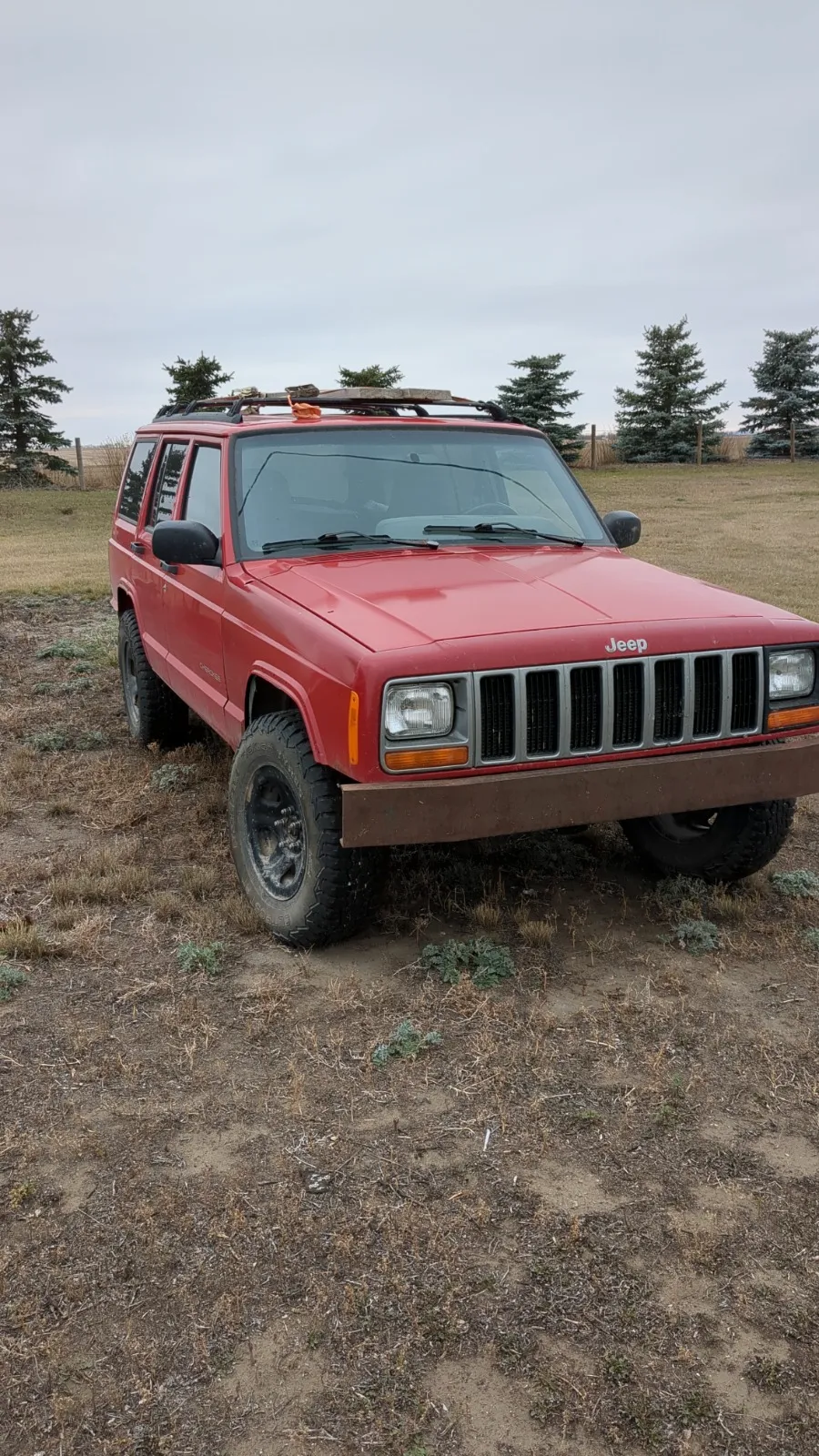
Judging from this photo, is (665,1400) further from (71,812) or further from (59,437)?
(59,437)

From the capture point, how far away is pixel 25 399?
3588 centimetres

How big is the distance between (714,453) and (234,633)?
35.3 meters

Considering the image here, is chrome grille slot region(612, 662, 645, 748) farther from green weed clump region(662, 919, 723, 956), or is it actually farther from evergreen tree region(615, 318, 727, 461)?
evergreen tree region(615, 318, 727, 461)

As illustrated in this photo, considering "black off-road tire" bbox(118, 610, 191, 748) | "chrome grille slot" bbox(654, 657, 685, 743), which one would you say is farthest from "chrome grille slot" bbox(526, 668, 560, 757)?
"black off-road tire" bbox(118, 610, 191, 748)

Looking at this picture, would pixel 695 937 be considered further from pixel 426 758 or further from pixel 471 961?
pixel 426 758

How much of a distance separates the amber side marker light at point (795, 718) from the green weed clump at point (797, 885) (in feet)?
2.81

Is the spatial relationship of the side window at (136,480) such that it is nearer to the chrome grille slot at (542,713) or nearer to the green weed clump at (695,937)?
the chrome grille slot at (542,713)

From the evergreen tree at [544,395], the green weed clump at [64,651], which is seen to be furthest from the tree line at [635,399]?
the green weed clump at [64,651]

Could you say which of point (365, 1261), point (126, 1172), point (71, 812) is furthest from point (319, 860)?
point (71, 812)

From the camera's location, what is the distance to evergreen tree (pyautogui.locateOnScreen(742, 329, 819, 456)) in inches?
1460

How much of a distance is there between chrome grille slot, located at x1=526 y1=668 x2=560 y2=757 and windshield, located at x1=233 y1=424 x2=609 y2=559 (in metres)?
1.29

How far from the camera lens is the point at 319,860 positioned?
3.89 m

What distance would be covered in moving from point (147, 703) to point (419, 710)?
3.40 meters

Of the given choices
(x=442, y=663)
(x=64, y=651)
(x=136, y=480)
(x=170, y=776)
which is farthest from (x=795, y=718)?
(x=64, y=651)
